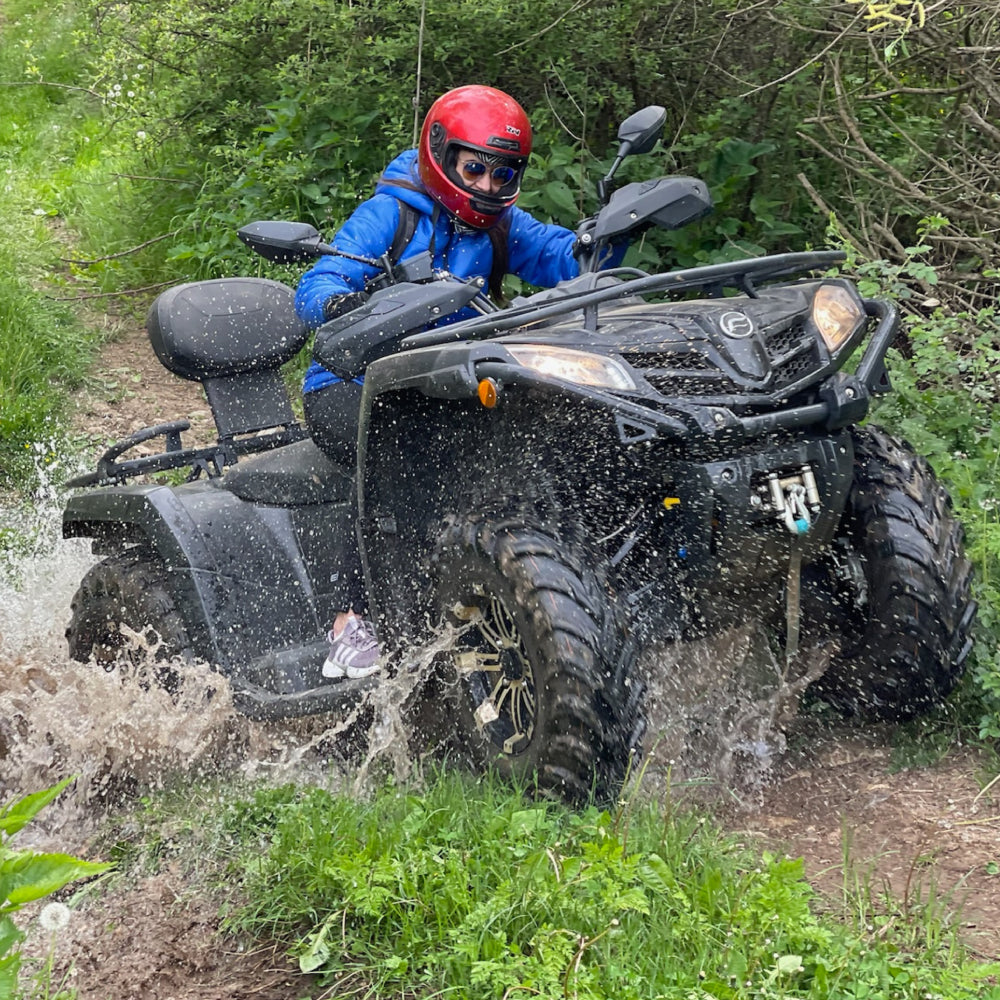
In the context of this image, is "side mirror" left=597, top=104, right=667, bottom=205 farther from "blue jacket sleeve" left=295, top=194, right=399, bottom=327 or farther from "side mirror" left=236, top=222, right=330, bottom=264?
"side mirror" left=236, top=222, right=330, bottom=264

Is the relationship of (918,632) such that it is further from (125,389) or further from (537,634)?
(125,389)

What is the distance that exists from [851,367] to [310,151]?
179 inches

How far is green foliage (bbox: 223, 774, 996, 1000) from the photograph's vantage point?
2.66 metres

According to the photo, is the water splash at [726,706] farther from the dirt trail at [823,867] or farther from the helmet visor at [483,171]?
the helmet visor at [483,171]

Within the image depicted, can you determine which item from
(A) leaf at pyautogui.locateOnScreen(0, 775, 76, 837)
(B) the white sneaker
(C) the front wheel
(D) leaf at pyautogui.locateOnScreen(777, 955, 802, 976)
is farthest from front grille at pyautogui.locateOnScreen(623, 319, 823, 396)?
(A) leaf at pyautogui.locateOnScreen(0, 775, 76, 837)

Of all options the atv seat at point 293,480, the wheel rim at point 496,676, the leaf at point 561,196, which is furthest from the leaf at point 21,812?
the leaf at point 561,196

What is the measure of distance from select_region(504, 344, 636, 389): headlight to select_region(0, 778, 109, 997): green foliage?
60.1 inches

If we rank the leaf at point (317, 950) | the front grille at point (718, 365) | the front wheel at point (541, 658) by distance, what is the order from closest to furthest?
the leaf at point (317, 950) < the front wheel at point (541, 658) < the front grille at point (718, 365)

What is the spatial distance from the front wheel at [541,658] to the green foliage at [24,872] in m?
1.28

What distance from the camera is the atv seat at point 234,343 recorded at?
4.71 metres

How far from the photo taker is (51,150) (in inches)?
453

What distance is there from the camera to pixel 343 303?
3.79m

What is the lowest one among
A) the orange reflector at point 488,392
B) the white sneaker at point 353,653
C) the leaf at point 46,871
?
the white sneaker at point 353,653

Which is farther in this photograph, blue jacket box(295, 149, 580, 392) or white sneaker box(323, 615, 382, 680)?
white sneaker box(323, 615, 382, 680)
